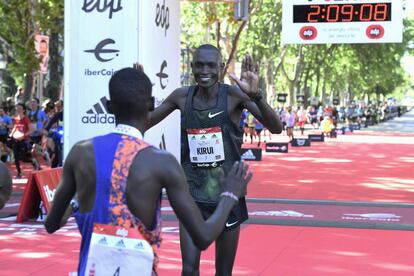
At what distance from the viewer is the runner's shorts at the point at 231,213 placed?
4.67 meters

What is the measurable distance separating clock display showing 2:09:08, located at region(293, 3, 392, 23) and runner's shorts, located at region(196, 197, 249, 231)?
10532mm

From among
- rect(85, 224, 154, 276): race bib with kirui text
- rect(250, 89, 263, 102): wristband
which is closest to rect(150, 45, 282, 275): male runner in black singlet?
rect(250, 89, 263, 102): wristband

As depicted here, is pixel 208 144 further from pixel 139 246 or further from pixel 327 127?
pixel 327 127

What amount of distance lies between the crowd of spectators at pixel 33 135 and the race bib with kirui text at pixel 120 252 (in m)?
12.3

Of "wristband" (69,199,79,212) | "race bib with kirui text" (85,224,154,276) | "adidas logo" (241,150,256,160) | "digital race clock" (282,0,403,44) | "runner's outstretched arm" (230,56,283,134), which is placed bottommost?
"adidas logo" (241,150,256,160)

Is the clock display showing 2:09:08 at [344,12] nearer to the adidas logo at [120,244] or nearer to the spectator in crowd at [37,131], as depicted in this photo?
the spectator in crowd at [37,131]

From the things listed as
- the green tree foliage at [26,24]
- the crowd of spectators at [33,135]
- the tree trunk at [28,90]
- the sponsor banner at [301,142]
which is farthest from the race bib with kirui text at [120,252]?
the sponsor banner at [301,142]

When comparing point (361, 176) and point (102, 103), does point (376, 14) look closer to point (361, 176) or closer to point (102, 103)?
point (361, 176)

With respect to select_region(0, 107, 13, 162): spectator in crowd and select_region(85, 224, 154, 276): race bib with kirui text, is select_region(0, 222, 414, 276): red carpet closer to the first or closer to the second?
select_region(85, 224, 154, 276): race bib with kirui text

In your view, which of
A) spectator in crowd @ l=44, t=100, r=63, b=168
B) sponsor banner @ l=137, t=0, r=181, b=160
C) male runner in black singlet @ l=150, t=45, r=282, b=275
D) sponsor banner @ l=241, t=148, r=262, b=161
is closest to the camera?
male runner in black singlet @ l=150, t=45, r=282, b=275

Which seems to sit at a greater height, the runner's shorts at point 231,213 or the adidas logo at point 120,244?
the adidas logo at point 120,244

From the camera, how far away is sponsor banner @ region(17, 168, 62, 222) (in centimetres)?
1027

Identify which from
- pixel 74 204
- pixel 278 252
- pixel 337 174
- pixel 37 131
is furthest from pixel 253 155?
pixel 74 204

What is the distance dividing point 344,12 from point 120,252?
1272cm
